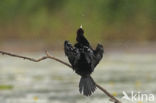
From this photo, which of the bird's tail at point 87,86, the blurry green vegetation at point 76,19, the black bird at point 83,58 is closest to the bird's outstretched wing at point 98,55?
the black bird at point 83,58

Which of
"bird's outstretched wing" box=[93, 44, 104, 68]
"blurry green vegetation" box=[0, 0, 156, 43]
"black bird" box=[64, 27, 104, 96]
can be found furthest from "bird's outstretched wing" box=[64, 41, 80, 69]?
"blurry green vegetation" box=[0, 0, 156, 43]

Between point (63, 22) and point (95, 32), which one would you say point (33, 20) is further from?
point (95, 32)

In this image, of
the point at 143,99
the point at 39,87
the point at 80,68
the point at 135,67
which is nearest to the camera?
the point at 80,68

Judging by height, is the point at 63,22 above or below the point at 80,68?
above

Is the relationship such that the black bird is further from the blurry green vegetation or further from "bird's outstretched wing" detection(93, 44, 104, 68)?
the blurry green vegetation

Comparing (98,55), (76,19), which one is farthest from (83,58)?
(76,19)

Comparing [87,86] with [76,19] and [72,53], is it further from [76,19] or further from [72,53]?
[76,19]

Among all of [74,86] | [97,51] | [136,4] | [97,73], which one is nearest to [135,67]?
[97,73]
